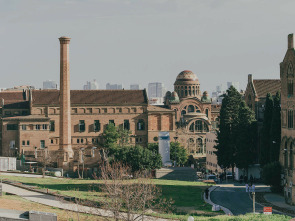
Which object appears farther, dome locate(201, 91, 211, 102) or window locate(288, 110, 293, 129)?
dome locate(201, 91, 211, 102)

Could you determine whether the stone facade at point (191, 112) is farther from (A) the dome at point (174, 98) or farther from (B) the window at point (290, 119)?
(B) the window at point (290, 119)

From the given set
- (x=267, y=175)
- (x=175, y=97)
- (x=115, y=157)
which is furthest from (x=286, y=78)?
(x=175, y=97)

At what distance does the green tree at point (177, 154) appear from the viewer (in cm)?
10406

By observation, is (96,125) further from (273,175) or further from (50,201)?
(50,201)

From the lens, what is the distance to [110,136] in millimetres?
109188

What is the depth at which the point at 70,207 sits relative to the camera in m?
49.5

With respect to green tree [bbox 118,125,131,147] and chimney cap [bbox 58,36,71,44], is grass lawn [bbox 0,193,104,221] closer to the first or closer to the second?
chimney cap [bbox 58,36,71,44]

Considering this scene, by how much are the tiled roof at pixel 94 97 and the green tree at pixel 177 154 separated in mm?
12918

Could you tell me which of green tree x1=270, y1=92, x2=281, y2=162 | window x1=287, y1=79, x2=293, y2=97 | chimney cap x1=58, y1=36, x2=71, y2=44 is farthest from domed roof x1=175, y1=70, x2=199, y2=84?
window x1=287, y1=79, x2=293, y2=97

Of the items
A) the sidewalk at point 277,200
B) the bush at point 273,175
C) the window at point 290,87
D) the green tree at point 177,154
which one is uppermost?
the window at point 290,87

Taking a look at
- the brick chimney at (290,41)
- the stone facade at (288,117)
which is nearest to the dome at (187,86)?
the stone facade at (288,117)

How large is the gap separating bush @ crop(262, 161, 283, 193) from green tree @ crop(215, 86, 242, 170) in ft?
43.8

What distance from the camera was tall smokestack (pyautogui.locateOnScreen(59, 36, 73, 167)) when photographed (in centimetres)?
9956

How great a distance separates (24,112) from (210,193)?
51597mm
